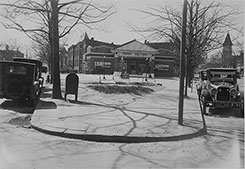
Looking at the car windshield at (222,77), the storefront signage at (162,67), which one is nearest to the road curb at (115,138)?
the car windshield at (222,77)

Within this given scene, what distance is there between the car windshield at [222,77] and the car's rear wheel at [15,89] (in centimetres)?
805

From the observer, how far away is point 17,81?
36.2ft

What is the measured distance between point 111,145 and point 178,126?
7.91 ft

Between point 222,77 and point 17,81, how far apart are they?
8.75 m

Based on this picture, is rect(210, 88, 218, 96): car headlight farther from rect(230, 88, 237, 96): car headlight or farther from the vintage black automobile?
rect(230, 88, 237, 96): car headlight

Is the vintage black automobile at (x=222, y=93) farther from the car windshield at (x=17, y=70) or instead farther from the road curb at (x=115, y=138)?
the car windshield at (x=17, y=70)

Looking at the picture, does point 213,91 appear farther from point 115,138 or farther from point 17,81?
point 17,81

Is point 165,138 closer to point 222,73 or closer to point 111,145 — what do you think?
point 111,145

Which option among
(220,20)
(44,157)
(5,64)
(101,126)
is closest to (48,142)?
(44,157)

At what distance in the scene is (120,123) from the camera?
25.2 feet

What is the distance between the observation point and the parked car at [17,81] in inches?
430

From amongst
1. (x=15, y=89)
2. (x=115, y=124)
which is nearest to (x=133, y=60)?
(x=15, y=89)

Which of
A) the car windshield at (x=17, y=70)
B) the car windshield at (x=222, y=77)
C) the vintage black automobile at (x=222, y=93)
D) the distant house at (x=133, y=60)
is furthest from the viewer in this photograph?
the distant house at (x=133, y=60)

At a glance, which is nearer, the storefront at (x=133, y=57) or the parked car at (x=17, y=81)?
the parked car at (x=17, y=81)
